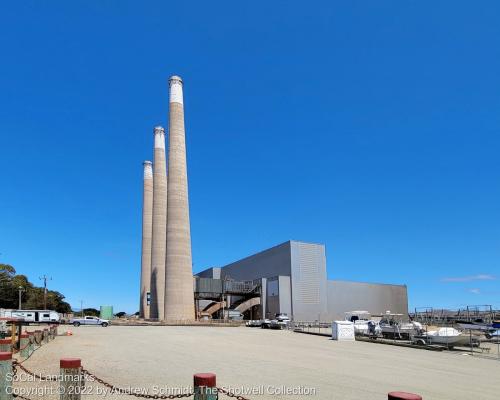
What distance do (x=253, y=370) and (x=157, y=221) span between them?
76618 millimetres

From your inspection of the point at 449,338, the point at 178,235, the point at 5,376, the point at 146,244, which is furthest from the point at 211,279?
the point at 5,376

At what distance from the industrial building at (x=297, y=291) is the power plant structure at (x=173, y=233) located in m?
8.67

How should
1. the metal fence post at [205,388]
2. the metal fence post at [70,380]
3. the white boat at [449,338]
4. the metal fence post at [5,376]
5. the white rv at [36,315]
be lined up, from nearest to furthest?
the metal fence post at [205,388] → the metal fence post at [70,380] → the metal fence post at [5,376] → the white boat at [449,338] → the white rv at [36,315]

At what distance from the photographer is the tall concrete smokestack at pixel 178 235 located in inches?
2842

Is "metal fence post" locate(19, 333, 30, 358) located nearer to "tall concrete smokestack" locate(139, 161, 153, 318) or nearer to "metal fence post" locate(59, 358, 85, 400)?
"metal fence post" locate(59, 358, 85, 400)

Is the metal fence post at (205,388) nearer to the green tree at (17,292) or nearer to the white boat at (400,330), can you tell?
the white boat at (400,330)

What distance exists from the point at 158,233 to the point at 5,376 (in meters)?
83.0

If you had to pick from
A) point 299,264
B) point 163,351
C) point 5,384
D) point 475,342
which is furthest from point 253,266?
point 5,384

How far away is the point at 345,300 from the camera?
291 feet

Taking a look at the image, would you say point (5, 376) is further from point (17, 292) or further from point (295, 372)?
point (17, 292)

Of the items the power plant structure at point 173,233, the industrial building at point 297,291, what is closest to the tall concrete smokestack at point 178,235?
the power plant structure at point 173,233

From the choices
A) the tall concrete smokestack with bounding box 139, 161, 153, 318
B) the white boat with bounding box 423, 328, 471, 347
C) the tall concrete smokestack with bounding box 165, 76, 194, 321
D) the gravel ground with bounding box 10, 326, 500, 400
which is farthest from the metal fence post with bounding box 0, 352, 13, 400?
the tall concrete smokestack with bounding box 139, 161, 153, 318

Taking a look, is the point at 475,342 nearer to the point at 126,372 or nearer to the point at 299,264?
the point at 126,372

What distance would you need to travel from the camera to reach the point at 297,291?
273 ft
